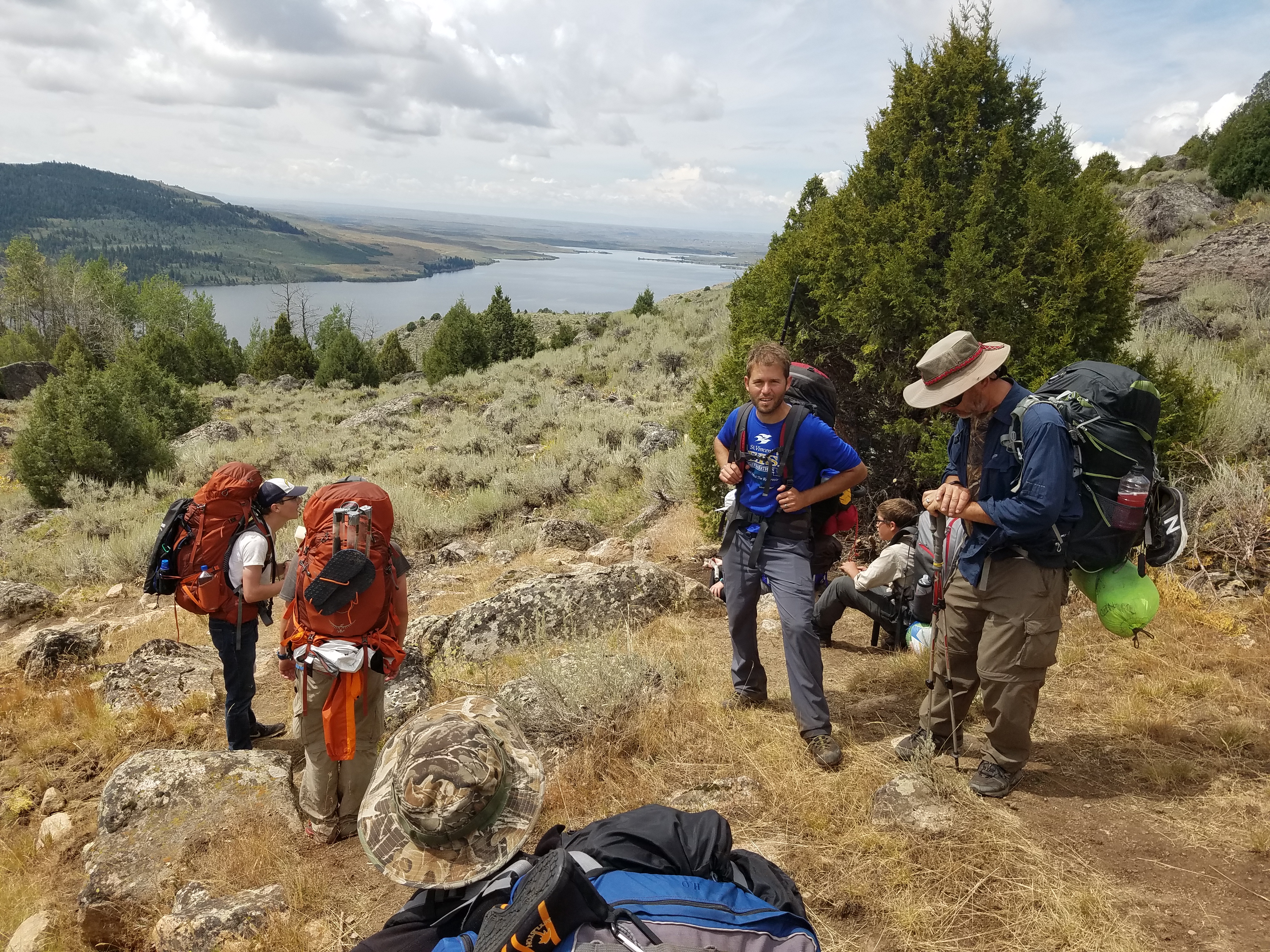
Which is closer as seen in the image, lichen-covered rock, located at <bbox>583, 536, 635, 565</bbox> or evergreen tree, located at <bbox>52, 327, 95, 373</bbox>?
lichen-covered rock, located at <bbox>583, 536, 635, 565</bbox>

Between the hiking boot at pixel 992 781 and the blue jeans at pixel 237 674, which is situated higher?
the hiking boot at pixel 992 781

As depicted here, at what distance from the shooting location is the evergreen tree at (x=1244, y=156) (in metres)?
17.3

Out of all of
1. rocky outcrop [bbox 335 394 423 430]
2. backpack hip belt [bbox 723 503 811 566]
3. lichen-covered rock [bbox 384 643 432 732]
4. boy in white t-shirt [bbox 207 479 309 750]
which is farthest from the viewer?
rocky outcrop [bbox 335 394 423 430]

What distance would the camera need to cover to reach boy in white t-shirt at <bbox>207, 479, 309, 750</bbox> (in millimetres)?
3754

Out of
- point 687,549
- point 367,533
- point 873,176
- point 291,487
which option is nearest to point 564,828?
point 367,533

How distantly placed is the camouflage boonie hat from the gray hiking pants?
2135 mm

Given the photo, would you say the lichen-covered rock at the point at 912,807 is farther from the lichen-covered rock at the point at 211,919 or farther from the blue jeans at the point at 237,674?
the blue jeans at the point at 237,674

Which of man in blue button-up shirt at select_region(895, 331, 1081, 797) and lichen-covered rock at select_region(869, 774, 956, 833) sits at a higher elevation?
man in blue button-up shirt at select_region(895, 331, 1081, 797)

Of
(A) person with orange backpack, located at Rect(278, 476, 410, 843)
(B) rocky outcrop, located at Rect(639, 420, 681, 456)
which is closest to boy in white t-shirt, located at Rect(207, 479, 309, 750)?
(A) person with orange backpack, located at Rect(278, 476, 410, 843)

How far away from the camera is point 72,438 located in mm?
12609

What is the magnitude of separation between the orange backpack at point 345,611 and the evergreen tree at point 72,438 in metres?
12.4

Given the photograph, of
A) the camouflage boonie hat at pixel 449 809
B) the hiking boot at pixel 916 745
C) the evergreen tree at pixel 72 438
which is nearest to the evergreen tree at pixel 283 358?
the evergreen tree at pixel 72 438

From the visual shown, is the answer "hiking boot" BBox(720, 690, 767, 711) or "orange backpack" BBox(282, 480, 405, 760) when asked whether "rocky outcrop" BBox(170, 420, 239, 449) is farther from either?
"hiking boot" BBox(720, 690, 767, 711)

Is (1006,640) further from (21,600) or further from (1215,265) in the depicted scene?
(1215,265)
